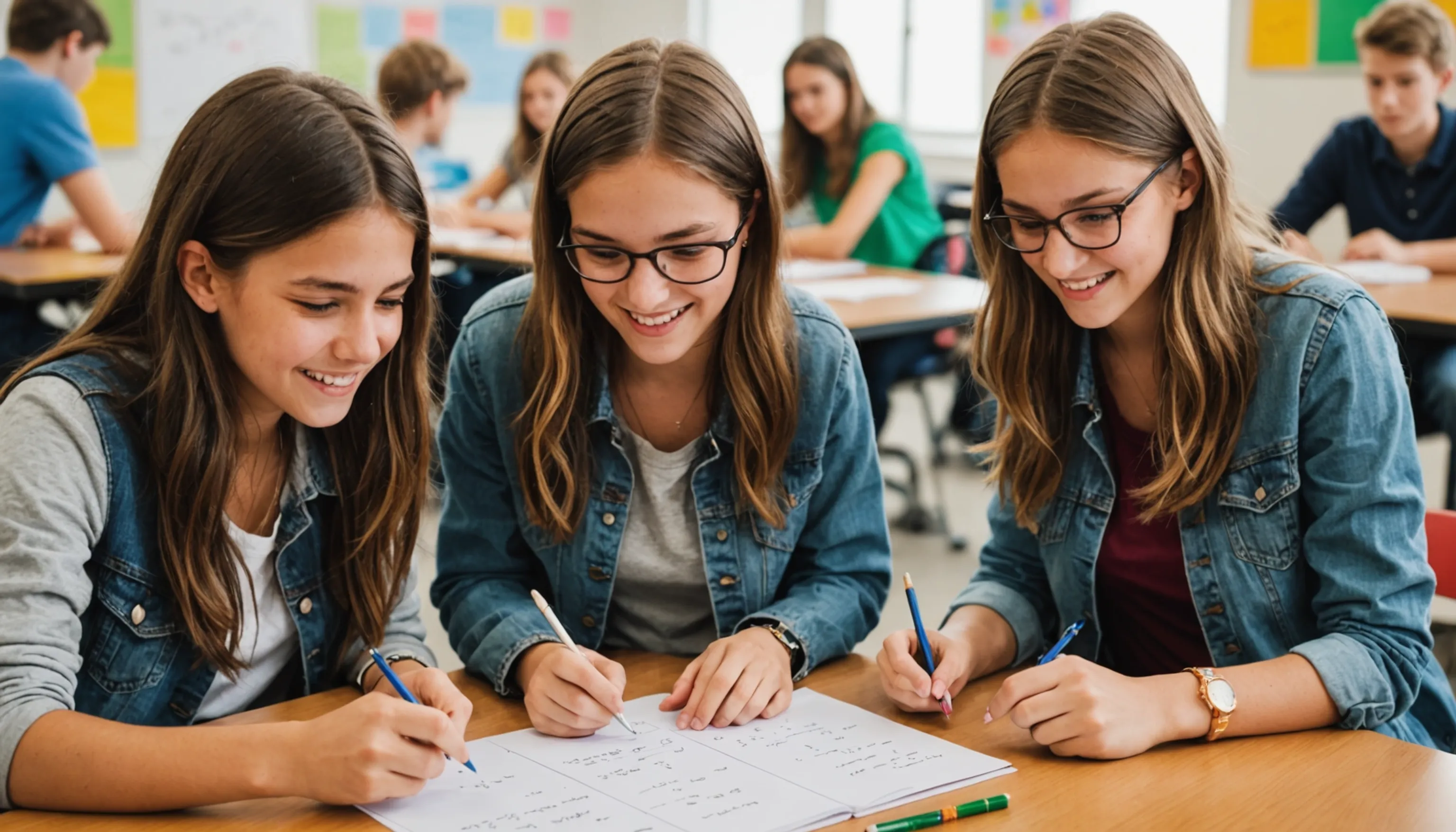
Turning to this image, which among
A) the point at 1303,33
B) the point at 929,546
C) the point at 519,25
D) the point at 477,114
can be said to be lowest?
the point at 929,546

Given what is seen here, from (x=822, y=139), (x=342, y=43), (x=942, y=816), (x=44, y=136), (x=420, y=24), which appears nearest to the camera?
(x=942, y=816)

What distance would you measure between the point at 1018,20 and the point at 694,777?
5.73 metres

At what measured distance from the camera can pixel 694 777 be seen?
105 cm

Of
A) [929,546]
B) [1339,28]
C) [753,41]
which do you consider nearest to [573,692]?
[929,546]

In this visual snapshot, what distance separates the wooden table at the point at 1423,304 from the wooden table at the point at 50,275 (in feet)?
9.06

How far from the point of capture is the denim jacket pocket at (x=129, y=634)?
1175 millimetres

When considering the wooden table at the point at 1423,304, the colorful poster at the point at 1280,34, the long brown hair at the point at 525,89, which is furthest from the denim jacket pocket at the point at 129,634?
the colorful poster at the point at 1280,34

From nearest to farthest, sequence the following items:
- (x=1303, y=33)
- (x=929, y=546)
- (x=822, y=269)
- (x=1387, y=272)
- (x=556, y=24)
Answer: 1. (x=1387, y=272)
2. (x=822, y=269)
3. (x=929, y=546)
4. (x=1303, y=33)
5. (x=556, y=24)

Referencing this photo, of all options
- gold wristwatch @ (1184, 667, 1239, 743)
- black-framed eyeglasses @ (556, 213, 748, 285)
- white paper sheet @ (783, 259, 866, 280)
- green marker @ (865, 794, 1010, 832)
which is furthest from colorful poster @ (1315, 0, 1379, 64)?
green marker @ (865, 794, 1010, 832)

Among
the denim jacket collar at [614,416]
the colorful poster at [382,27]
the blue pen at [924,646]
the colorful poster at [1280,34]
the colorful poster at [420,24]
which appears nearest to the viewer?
the blue pen at [924,646]

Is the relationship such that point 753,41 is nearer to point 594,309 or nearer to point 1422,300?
point 1422,300

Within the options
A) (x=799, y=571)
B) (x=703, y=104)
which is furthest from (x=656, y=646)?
(x=703, y=104)

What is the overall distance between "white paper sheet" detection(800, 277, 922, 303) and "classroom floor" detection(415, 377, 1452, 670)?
54cm

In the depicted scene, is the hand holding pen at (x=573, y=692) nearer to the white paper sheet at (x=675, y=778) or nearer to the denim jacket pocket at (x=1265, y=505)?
the white paper sheet at (x=675, y=778)
